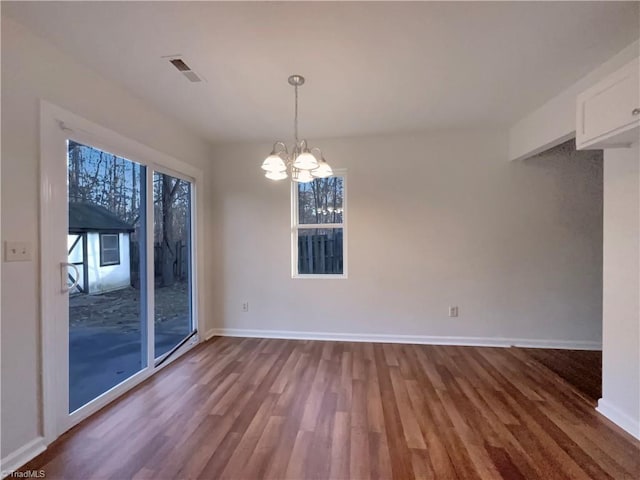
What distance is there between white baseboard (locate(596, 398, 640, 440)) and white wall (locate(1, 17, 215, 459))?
12.6 ft

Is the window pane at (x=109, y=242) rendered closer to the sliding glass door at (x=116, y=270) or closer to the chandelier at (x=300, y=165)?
the sliding glass door at (x=116, y=270)

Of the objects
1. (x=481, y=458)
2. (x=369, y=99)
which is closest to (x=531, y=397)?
(x=481, y=458)

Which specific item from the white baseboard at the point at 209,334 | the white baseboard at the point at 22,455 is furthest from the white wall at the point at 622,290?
the white baseboard at the point at 209,334

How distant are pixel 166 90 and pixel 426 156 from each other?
2.91 m

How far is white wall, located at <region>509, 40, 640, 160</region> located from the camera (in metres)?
2.16

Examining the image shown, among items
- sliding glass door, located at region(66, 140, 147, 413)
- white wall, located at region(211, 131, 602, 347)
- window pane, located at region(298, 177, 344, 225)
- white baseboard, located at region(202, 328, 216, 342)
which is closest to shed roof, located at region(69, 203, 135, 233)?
sliding glass door, located at region(66, 140, 147, 413)

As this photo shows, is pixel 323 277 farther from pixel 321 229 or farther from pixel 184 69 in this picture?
pixel 184 69

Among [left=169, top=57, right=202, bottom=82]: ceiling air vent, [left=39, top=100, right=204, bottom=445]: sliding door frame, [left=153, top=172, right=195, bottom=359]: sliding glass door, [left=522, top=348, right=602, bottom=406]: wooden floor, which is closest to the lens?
[left=39, top=100, right=204, bottom=445]: sliding door frame

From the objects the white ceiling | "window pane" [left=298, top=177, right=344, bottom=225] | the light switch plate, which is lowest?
the light switch plate

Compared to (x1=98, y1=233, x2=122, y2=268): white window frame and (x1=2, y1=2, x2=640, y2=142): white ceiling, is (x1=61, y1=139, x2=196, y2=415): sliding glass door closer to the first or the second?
(x1=98, y1=233, x2=122, y2=268): white window frame

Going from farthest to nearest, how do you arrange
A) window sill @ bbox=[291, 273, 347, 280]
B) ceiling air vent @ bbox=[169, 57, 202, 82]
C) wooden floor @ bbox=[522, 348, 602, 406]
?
window sill @ bbox=[291, 273, 347, 280] → wooden floor @ bbox=[522, 348, 602, 406] → ceiling air vent @ bbox=[169, 57, 202, 82]

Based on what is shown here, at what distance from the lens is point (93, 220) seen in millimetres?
2354

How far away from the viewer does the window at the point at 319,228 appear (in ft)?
12.9

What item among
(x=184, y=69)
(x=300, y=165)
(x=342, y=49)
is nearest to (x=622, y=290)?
(x=300, y=165)
